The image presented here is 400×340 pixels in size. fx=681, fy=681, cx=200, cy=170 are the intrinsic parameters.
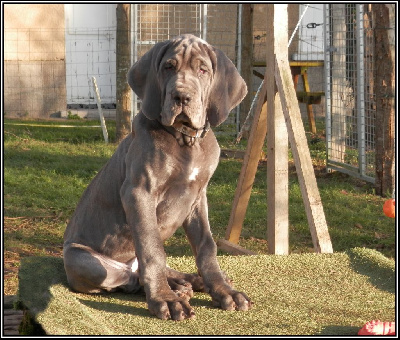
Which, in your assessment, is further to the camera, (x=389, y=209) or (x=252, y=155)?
(x=252, y=155)

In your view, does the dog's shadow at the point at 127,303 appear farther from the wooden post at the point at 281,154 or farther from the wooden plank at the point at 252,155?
the wooden plank at the point at 252,155

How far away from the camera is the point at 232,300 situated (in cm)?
409

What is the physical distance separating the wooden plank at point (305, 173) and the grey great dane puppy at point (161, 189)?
1.33 m

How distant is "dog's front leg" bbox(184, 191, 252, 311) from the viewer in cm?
409

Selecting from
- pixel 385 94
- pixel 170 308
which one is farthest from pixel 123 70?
pixel 170 308

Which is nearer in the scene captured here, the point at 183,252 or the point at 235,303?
the point at 235,303

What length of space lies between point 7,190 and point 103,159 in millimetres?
2028

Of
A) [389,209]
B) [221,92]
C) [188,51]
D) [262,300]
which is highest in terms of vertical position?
[188,51]

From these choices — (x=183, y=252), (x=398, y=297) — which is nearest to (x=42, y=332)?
(x=398, y=297)

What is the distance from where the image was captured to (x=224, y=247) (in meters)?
6.20

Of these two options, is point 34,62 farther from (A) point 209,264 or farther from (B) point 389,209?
(B) point 389,209

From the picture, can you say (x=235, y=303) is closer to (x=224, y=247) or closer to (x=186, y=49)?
(x=186, y=49)

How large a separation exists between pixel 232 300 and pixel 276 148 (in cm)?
188

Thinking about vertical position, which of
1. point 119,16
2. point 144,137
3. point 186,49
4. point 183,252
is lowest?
point 183,252
